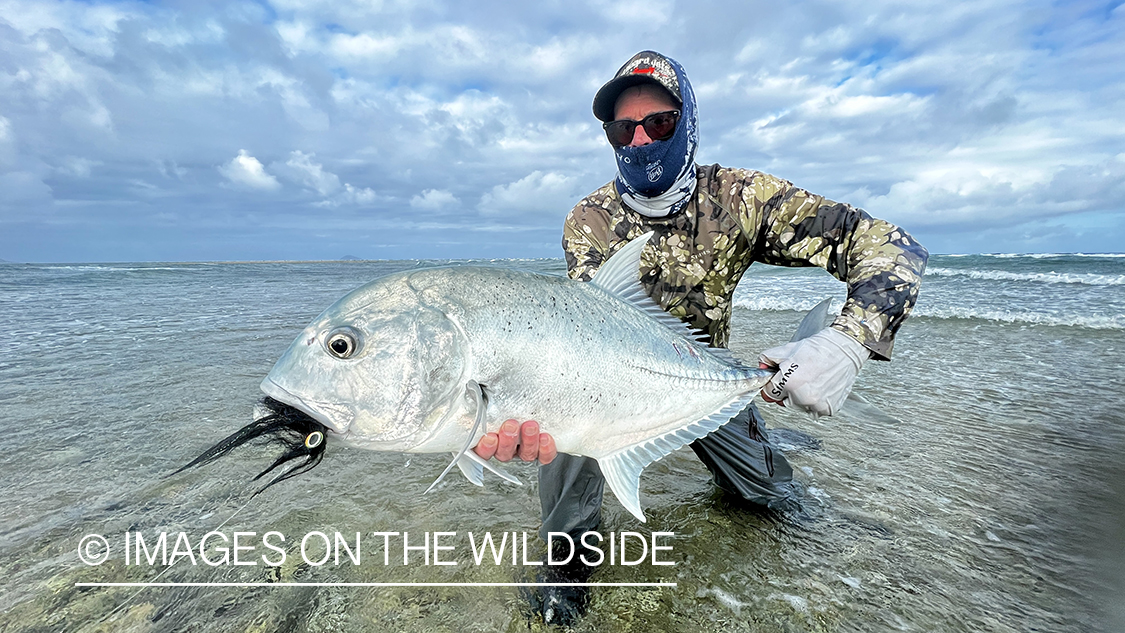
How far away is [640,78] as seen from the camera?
2.85 m

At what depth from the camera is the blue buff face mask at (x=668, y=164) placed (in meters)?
2.74

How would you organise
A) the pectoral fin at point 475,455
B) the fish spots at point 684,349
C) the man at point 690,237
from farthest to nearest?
the man at point 690,237 < the fish spots at point 684,349 < the pectoral fin at point 475,455

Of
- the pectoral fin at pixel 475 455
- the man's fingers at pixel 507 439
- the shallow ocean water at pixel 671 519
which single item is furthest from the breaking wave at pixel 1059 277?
the pectoral fin at pixel 475 455

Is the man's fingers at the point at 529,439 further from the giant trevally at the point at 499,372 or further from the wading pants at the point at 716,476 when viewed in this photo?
the wading pants at the point at 716,476

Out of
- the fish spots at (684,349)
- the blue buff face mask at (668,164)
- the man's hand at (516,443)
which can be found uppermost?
the blue buff face mask at (668,164)

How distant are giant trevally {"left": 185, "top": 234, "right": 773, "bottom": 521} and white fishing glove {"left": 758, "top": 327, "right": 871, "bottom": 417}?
0.08m

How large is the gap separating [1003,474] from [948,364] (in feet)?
12.1

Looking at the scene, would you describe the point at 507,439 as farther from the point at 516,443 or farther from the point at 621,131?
the point at 621,131

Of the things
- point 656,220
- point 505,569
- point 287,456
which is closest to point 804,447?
point 656,220

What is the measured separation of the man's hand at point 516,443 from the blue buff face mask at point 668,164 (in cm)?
154

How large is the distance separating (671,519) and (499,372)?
1.74 m

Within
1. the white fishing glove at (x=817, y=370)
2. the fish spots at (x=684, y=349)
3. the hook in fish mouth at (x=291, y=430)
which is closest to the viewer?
the hook in fish mouth at (x=291, y=430)

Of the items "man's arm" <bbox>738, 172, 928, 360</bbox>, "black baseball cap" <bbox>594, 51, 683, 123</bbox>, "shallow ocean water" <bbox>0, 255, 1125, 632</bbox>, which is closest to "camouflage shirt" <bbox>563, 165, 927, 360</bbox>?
"man's arm" <bbox>738, 172, 928, 360</bbox>

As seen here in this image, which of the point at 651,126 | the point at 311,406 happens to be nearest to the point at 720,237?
the point at 651,126
